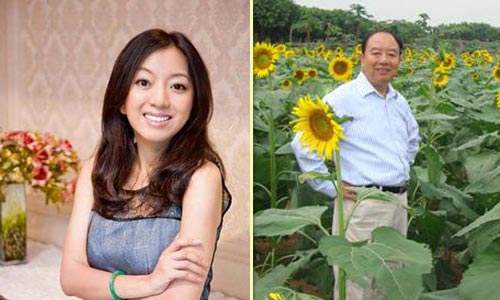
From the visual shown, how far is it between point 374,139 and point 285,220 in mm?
254

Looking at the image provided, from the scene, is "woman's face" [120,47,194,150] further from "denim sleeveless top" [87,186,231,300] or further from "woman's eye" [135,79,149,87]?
"denim sleeveless top" [87,186,231,300]

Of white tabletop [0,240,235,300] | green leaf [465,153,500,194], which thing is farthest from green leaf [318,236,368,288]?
white tabletop [0,240,235,300]

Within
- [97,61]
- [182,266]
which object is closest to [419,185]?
[182,266]

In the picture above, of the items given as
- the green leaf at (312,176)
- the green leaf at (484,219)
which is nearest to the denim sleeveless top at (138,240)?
the green leaf at (312,176)

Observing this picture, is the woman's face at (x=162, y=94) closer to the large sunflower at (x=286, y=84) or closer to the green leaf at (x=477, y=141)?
the large sunflower at (x=286, y=84)

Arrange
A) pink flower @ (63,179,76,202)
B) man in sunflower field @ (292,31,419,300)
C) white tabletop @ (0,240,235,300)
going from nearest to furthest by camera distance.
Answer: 1. man in sunflower field @ (292,31,419,300)
2. white tabletop @ (0,240,235,300)
3. pink flower @ (63,179,76,202)

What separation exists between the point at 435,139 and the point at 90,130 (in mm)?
1468

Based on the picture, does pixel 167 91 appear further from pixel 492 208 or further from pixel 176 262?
pixel 492 208

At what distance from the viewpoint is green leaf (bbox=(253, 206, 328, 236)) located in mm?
1486

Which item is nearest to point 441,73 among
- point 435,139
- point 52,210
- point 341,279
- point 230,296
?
point 435,139

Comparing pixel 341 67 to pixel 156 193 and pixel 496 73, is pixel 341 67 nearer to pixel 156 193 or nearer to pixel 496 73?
pixel 496 73

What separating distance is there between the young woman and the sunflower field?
0.16 m

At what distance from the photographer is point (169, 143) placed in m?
1.72

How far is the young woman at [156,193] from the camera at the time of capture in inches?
63.8
